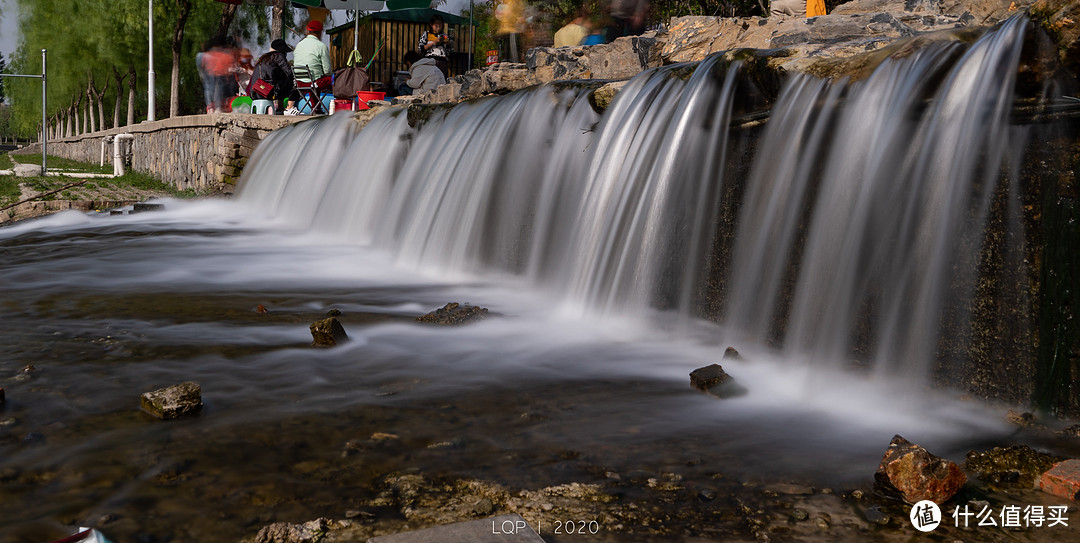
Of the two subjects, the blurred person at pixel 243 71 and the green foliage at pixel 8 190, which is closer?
the green foliage at pixel 8 190

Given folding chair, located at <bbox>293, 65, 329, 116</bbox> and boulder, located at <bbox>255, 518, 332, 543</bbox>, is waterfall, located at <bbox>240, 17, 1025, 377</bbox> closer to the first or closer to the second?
boulder, located at <bbox>255, 518, 332, 543</bbox>

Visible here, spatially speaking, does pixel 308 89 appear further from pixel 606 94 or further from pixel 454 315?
pixel 454 315

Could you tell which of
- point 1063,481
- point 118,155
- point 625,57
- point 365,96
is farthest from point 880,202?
point 118,155

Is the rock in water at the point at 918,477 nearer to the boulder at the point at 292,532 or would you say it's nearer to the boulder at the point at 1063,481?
the boulder at the point at 1063,481

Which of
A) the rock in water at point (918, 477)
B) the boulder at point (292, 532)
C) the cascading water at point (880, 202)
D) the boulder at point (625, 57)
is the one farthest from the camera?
the boulder at point (625, 57)

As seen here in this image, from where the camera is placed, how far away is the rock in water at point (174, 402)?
2.46m

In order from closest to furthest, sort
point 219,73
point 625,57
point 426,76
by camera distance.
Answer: point 625,57 < point 426,76 < point 219,73

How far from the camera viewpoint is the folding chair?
46.7 ft

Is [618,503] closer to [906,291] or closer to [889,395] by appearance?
[889,395]

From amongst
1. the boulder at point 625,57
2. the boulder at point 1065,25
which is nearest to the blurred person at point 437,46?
the boulder at point 625,57

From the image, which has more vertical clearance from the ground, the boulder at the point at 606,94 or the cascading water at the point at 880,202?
the boulder at the point at 606,94

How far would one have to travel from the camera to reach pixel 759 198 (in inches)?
149

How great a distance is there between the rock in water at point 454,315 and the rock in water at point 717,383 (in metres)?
1.47

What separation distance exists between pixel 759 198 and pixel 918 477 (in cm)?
202
